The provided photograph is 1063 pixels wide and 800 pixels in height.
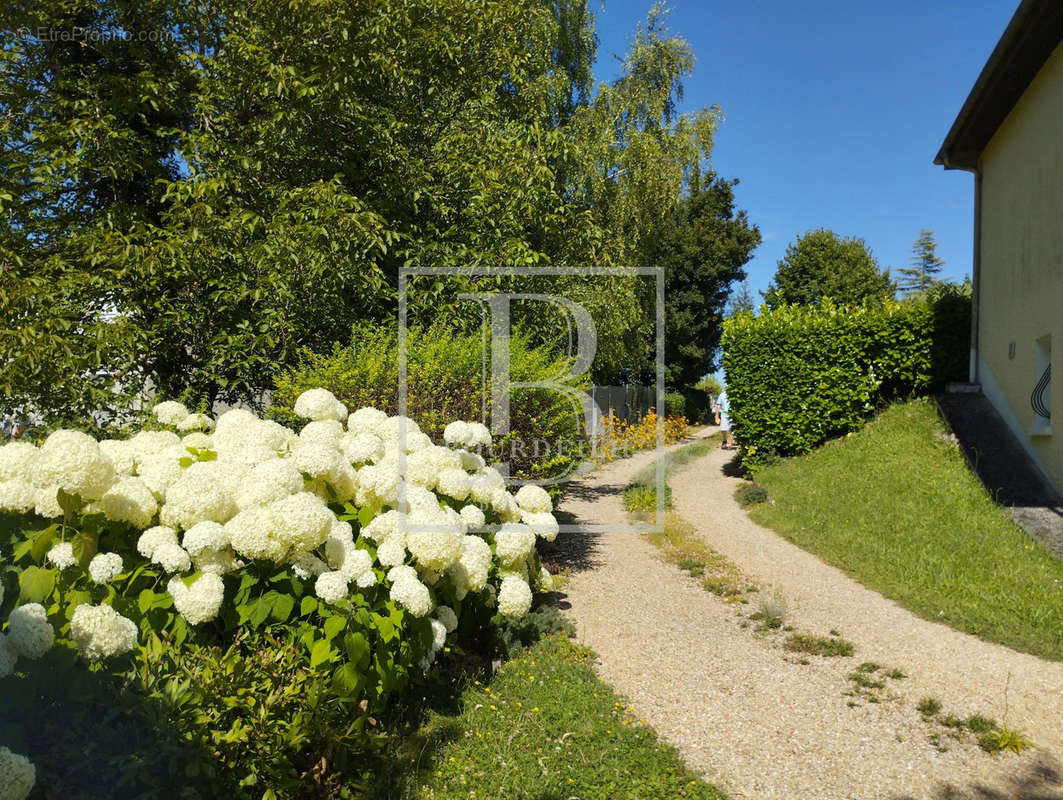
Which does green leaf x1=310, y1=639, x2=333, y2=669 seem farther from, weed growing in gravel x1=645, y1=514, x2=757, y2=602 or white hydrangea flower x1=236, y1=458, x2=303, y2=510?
weed growing in gravel x1=645, y1=514, x2=757, y2=602

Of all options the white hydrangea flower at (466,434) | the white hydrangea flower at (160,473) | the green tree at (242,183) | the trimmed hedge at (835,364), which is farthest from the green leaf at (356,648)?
the trimmed hedge at (835,364)

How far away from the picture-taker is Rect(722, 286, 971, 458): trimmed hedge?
12.9 m

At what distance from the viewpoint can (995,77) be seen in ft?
34.7

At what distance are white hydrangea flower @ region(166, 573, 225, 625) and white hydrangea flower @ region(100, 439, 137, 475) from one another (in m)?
1.03

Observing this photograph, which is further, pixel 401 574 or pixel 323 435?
pixel 323 435

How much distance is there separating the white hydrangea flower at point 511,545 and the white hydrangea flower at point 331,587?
1.92 metres

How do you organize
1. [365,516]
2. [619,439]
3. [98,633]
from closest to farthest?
1. [98,633]
2. [365,516]
3. [619,439]

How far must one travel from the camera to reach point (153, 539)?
3.02 m

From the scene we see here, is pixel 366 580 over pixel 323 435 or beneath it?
beneath

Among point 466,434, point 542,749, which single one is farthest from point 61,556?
point 466,434

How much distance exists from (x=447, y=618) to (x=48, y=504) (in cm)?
234

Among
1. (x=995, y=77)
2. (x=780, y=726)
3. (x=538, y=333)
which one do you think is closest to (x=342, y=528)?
(x=780, y=726)

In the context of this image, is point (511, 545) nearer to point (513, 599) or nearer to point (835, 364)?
point (513, 599)

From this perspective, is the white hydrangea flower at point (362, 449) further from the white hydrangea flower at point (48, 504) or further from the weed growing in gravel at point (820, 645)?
the weed growing in gravel at point (820, 645)
